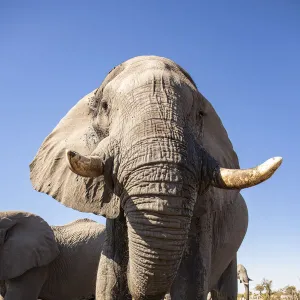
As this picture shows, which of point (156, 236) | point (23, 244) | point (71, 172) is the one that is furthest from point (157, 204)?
point (23, 244)

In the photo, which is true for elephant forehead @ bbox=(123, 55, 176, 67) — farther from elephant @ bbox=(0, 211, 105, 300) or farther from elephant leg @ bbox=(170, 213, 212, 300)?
elephant @ bbox=(0, 211, 105, 300)

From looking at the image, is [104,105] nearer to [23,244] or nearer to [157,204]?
[157,204]

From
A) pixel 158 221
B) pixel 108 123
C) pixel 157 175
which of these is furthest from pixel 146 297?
pixel 108 123

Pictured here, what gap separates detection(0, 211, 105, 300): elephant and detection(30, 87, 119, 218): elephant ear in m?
3.46

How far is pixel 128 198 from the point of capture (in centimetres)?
250

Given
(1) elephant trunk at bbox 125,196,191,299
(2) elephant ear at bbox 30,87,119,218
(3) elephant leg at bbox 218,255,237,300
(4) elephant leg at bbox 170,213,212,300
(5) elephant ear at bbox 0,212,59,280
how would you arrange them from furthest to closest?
(5) elephant ear at bbox 0,212,59,280 → (3) elephant leg at bbox 218,255,237,300 → (4) elephant leg at bbox 170,213,212,300 → (2) elephant ear at bbox 30,87,119,218 → (1) elephant trunk at bbox 125,196,191,299

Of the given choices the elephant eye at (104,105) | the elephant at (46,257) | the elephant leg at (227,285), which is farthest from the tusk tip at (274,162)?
the elephant at (46,257)

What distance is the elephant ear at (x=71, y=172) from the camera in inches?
118

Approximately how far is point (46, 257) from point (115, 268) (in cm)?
431

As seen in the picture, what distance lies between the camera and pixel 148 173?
2.39 meters

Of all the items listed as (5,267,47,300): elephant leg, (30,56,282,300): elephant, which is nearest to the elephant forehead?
(30,56,282,300): elephant

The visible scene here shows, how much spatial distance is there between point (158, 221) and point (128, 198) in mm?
229

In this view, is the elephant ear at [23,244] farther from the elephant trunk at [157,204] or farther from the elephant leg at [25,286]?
the elephant trunk at [157,204]

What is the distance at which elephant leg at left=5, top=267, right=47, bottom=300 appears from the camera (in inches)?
262
